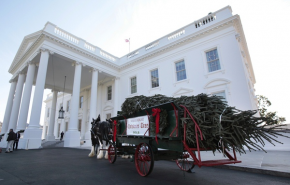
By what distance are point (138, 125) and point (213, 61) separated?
1023 centimetres

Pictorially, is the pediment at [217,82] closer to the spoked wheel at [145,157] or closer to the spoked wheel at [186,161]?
the spoked wheel at [186,161]

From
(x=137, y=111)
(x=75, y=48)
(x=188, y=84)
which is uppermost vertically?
(x=75, y=48)

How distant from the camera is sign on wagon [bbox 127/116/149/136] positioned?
3791mm

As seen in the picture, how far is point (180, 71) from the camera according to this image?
1371 cm

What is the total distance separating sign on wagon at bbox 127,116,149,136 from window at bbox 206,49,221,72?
31.9 ft

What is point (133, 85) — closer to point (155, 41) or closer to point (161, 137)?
point (155, 41)

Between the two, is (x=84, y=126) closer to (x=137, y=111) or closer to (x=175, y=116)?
(x=137, y=111)

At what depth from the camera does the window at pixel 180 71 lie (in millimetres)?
13570

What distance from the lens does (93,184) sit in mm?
3064

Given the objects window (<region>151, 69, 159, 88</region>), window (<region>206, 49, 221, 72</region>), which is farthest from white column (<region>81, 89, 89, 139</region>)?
window (<region>206, 49, 221, 72</region>)

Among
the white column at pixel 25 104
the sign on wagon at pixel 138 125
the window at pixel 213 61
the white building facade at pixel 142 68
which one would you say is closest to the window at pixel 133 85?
the white building facade at pixel 142 68

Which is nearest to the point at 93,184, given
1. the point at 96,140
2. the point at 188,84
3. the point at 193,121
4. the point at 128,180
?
the point at 128,180

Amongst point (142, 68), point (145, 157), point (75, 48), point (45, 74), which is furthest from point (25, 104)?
point (145, 157)

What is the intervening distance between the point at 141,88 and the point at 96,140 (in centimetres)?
954
